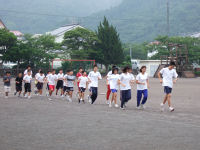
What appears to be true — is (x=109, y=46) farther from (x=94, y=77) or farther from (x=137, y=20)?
(x=137, y=20)

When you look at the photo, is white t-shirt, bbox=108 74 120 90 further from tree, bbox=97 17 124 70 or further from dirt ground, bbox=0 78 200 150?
tree, bbox=97 17 124 70

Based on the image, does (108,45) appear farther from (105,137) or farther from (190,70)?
(105,137)

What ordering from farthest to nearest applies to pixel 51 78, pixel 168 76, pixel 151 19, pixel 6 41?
pixel 151 19 → pixel 6 41 → pixel 51 78 → pixel 168 76

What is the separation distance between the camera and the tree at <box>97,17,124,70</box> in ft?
191

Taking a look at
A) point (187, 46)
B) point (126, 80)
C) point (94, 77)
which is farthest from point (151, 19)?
point (126, 80)

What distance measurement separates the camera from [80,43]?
53.5 meters

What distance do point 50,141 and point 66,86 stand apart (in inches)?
419

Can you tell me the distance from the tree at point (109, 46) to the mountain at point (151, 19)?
62.5 metres

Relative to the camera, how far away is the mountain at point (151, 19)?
131500 mm

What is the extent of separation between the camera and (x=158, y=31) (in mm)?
133000

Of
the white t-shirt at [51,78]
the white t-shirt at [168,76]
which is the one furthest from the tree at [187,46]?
the white t-shirt at [168,76]

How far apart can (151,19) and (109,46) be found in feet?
317

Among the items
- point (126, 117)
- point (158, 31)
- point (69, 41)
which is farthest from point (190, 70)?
point (158, 31)

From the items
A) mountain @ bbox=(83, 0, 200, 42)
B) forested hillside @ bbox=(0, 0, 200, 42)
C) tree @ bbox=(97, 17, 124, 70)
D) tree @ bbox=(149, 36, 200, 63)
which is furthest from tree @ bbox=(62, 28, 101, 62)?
mountain @ bbox=(83, 0, 200, 42)
